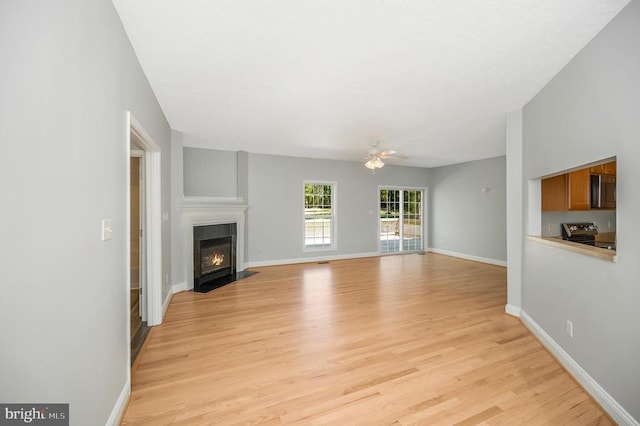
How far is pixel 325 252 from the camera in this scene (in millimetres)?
7191

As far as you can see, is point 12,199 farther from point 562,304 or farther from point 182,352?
point 562,304

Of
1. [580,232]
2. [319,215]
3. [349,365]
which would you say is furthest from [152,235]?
[580,232]

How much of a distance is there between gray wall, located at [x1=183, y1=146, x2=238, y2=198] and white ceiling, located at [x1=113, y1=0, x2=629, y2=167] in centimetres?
170

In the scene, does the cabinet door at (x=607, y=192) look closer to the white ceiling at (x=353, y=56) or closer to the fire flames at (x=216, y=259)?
the white ceiling at (x=353, y=56)

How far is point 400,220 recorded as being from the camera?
27.4 feet

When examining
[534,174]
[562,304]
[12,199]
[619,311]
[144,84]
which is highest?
[144,84]

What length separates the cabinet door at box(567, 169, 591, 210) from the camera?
3.46 metres

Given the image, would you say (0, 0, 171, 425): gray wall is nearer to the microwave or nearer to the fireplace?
the fireplace

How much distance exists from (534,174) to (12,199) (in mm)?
4160

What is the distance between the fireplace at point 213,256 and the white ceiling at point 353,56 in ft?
6.64

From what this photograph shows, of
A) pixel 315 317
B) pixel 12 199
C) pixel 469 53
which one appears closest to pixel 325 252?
pixel 315 317

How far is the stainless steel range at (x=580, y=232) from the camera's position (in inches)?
152

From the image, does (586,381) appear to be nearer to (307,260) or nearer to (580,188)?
(580,188)

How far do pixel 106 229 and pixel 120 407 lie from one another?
3.97ft
